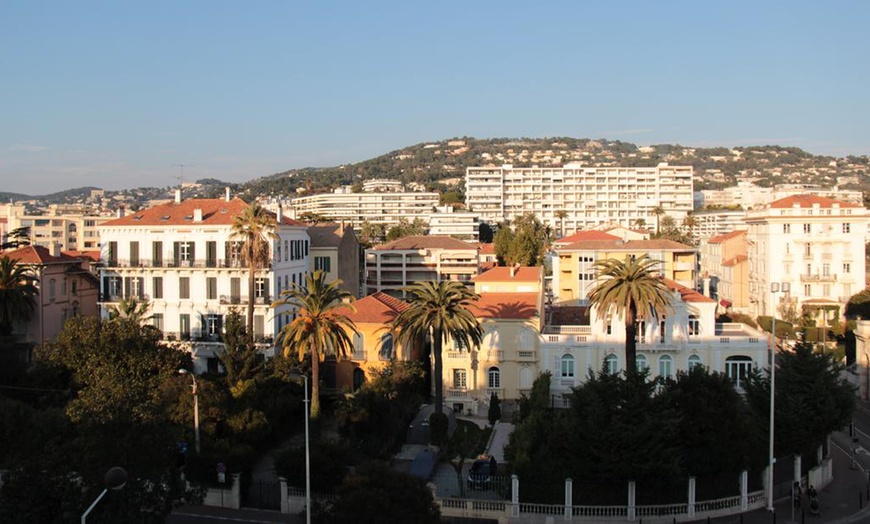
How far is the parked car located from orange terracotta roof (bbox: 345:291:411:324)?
14716mm

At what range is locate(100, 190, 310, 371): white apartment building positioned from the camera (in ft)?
162

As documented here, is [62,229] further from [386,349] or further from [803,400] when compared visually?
[803,400]

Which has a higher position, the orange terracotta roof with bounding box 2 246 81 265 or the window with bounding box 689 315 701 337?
the orange terracotta roof with bounding box 2 246 81 265

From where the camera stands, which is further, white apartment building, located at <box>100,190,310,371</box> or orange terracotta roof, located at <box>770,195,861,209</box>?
orange terracotta roof, located at <box>770,195,861,209</box>

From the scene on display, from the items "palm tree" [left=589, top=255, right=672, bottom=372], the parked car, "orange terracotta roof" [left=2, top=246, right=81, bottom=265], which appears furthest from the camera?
"orange terracotta roof" [left=2, top=246, right=81, bottom=265]

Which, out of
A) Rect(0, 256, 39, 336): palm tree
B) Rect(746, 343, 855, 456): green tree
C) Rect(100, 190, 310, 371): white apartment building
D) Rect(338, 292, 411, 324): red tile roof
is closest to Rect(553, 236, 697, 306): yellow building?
Rect(338, 292, 411, 324): red tile roof

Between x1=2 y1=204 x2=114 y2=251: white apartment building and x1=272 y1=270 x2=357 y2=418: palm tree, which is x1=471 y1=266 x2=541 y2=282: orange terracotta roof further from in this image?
x1=2 y1=204 x2=114 y2=251: white apartment building

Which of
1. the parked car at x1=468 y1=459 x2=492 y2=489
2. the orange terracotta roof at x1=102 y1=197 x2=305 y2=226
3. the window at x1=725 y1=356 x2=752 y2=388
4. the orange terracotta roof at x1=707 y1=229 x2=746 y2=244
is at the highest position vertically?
the orange terracotta roof at x1=102 y1=197 x2=305 y2=226

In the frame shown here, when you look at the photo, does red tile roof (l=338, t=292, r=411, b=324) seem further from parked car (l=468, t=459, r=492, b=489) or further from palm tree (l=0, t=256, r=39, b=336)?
palm tree (l=0, t=256, r=39, b=336)

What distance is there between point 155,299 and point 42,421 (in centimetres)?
2504

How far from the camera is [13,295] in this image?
4856 centimetres

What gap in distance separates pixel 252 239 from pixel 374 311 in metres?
8.22

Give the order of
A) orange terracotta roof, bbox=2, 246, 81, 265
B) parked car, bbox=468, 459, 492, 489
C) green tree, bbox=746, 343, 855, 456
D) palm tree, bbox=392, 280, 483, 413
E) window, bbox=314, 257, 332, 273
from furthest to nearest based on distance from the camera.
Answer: window, bbox=314, 257, 332, 273 → orange terracotta roof, bbox=2, 246, 81, 265 → palm tree, bbox=392, 280, 483, 413 → green tree, bbox=746, 343, 855, 456 → parked car, bbox=468, 459, 492, 489

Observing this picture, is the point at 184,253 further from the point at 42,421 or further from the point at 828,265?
the point at 828,265
